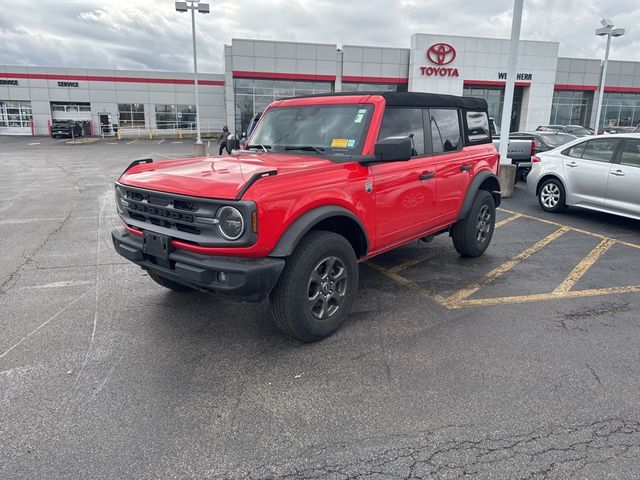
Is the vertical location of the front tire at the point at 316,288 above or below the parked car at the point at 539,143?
below

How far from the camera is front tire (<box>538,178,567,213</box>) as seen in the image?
9172mm

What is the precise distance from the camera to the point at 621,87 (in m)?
41.8

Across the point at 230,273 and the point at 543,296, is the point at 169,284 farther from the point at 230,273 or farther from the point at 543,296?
the point at 543,296

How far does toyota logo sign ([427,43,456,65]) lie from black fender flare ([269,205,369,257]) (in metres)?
35.1

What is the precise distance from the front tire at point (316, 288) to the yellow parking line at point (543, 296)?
1.30 metres

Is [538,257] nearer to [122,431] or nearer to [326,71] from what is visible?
[122,431]

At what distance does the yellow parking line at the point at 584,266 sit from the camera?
17.4 feet

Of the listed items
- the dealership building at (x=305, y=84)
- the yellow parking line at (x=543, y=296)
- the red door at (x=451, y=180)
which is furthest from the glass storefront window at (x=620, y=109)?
the red door at (x=451, y=180)

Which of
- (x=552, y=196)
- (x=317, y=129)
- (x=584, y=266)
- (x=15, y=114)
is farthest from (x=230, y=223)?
(x=15, y=114)

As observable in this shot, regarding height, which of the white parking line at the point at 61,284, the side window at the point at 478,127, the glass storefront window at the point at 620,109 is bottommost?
the white parking line at the point at 61,284

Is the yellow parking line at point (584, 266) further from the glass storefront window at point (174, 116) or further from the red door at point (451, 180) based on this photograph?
the glass storefront window at point (174, 116)

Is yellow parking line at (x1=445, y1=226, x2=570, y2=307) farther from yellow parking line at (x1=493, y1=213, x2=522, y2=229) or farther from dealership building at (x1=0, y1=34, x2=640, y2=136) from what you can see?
dealership building at (x1=0, y1=34, x2=640, y2=136)

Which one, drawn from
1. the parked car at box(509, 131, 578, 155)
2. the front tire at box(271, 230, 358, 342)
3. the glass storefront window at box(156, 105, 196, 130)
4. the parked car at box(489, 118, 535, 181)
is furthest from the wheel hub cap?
the glass storefront window at box(156, 105, 196, 130)

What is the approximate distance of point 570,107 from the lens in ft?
135
